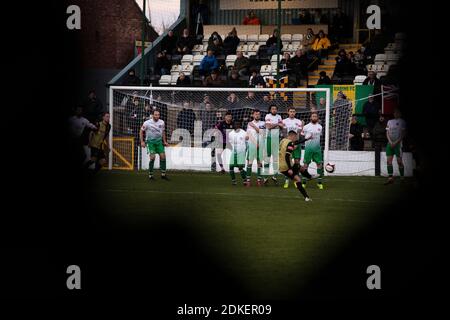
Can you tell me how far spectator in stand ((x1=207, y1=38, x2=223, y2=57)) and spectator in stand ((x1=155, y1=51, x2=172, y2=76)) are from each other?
1.80m

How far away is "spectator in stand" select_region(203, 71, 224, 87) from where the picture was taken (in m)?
25.9

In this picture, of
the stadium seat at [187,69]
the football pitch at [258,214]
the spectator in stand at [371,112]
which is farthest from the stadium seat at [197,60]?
the spectator in stand at [371,112]

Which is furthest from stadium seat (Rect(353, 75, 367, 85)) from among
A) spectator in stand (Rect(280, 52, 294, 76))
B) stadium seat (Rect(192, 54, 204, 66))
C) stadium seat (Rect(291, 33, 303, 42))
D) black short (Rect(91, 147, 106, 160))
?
black short (Rect(91, 147, 106, 160))

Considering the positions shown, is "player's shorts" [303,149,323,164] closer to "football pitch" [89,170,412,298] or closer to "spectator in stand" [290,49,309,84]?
"football pitch" [89,170,412,298]

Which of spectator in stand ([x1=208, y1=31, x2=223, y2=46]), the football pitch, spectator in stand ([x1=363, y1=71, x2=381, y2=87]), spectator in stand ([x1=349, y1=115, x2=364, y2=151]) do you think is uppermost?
spectator in stand ([x1=208, y1=31, x2=223, y2=46])

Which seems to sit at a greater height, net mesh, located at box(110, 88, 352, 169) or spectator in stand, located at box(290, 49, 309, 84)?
spectator in stand, located at box(290, 49, 309, 84)

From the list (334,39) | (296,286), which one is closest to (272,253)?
(296,286)

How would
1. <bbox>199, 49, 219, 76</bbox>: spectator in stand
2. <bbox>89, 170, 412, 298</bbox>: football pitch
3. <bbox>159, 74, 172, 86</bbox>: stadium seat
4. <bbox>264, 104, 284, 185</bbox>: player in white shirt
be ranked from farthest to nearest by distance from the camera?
1. <bbox>159, 74, 172, 86</bbox>: stadium seat
2. <bbox>199, 49, 219, 76</bbox>: spectator in stand
3. <bbox>264, 104, 284, 185</bbox>: player in white shirt
4. <bbox>89, 170, 412, 298</bbox>: football pitch

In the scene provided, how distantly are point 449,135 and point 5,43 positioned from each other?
248 cm

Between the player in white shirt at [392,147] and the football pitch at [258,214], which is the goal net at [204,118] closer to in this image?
the football pitch at [258,214]

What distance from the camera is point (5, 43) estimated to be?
4.11 m

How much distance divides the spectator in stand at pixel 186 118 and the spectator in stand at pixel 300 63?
4011 mm
